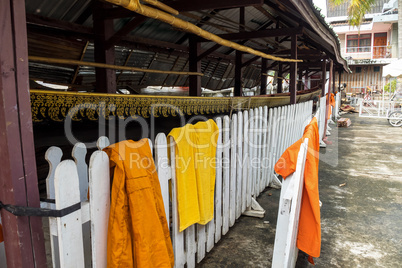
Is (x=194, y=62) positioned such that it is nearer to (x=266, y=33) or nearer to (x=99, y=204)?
(x=266, y=33)

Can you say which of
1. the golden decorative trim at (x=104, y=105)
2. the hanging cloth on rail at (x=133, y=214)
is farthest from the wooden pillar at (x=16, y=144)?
the golden decorative trim at (x=104, y=105)

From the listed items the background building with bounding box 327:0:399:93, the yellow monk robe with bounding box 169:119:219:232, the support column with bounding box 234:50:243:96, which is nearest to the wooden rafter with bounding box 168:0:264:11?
the yellow monk robe with bounding box 169:119:219:232

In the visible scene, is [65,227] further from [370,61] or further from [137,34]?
[370,61]

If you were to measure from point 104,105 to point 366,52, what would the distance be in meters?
38.4

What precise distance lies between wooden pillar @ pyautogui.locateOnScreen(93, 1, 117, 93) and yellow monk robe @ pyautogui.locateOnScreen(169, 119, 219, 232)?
330 cm

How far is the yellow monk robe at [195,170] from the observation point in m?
2.47

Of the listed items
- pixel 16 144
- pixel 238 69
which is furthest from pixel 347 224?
pixel 238 69

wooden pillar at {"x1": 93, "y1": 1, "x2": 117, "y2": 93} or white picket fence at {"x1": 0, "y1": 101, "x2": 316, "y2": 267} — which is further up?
wooden pillar at {"x1": 93, "y1": 1, "x2": 117, "y2": 93}

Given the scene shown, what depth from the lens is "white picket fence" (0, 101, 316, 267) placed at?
1567 mm

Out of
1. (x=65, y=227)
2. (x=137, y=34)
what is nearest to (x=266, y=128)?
(x=65, y=227)

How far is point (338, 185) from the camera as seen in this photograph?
17.3 feet

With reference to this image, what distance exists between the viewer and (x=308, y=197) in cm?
239

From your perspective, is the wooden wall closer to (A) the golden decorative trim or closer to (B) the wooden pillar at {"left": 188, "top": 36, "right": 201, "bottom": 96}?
(B) the wooden pillar at {"left": 188, "top": 36, "right": 201, "bottom": 96}

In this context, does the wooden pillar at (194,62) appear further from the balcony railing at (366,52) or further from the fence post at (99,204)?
the balcony railing at (366,52)
